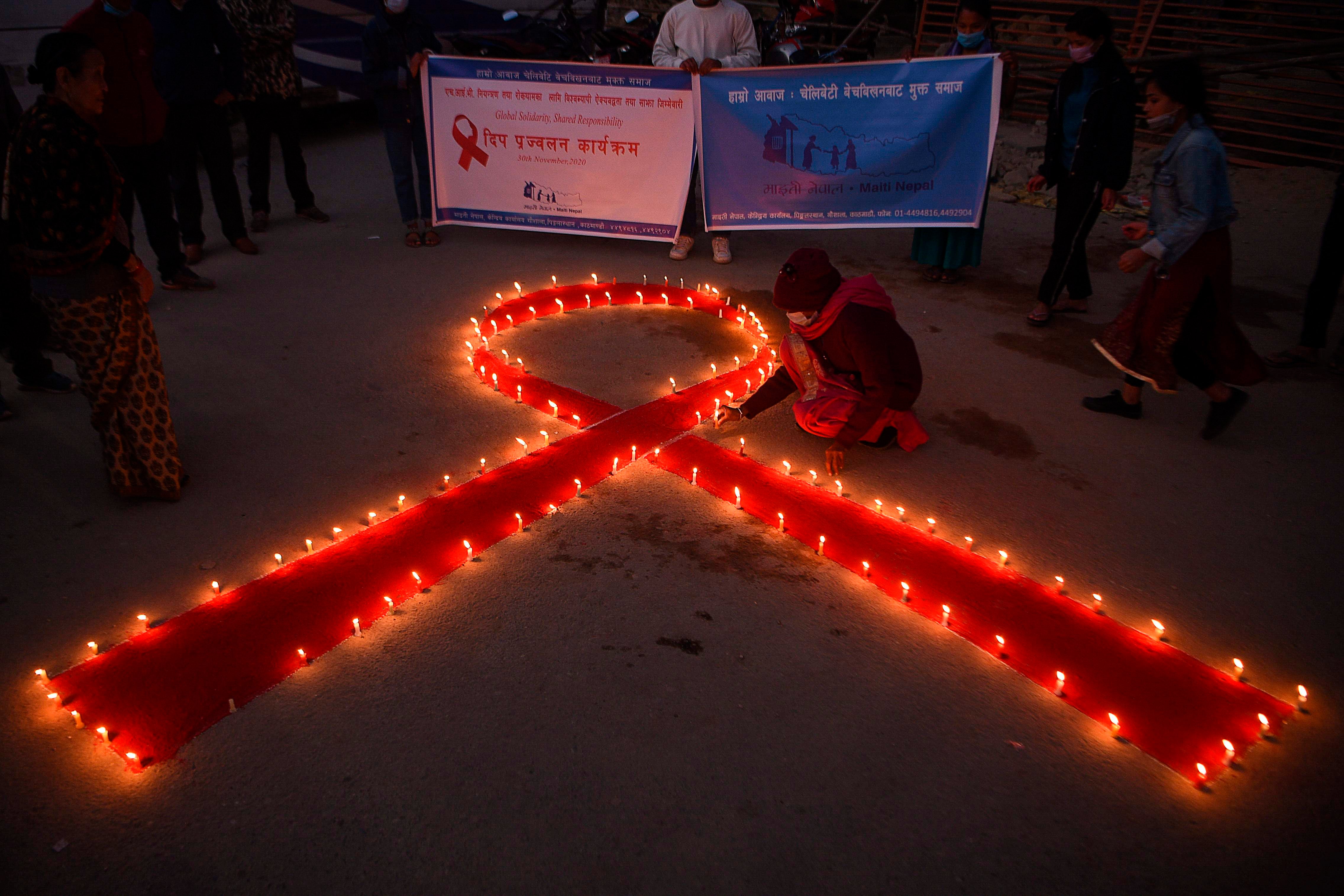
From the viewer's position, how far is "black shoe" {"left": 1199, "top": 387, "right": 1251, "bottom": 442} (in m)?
3.66

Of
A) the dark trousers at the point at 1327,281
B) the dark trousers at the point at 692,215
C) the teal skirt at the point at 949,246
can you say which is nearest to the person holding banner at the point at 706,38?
the dark trousers at the point at 692,215

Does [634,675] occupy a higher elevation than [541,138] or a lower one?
lower

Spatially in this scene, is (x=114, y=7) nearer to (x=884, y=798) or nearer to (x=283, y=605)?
(x=283, y=605)

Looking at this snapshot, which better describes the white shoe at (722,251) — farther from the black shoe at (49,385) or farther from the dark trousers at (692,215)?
the black shoe at (49,385)

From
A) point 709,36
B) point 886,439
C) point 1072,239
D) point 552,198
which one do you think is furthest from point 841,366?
point 552,198

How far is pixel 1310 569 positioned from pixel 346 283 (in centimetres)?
568

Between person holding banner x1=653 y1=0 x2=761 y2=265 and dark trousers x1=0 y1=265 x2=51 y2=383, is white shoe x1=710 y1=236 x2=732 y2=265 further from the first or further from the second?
dark trousers x1=0 y1=265 x2=51 y2=383

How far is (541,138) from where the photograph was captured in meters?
6.06

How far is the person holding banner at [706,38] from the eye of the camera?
5.68m

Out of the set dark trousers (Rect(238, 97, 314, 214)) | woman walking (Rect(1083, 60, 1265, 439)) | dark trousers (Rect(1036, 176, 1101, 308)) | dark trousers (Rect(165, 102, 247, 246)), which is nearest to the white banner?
dark trousers (Rect(238, 97, 314, 214))

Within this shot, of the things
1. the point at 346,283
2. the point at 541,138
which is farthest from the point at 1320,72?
the point at 346,283

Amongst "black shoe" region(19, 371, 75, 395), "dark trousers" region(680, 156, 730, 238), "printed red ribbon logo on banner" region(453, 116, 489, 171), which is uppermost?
"printed red ribbon logo on banner" region(453, 116, 489, 171)

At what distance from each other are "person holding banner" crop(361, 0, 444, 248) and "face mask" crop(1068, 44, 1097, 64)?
450cm

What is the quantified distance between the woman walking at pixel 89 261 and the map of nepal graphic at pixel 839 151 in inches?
159
